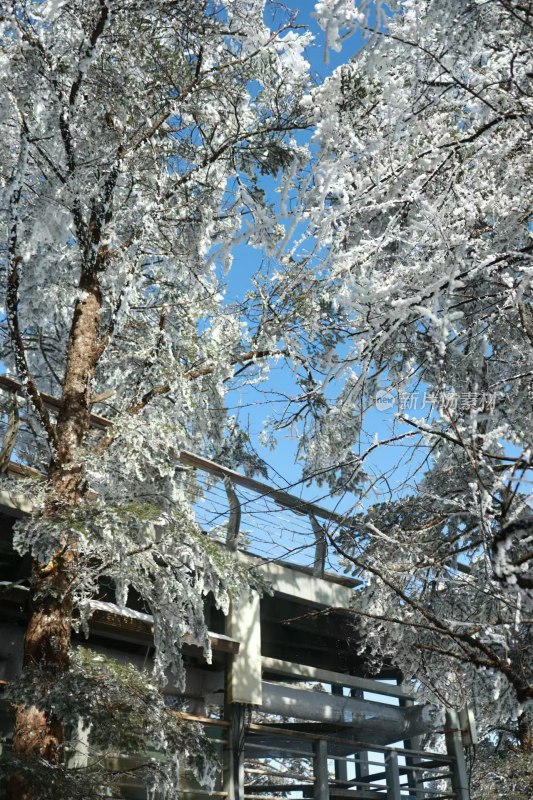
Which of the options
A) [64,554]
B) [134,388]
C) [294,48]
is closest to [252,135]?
[294,48]

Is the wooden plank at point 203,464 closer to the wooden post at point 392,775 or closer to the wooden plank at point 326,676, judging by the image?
the wooden plank at point 326,676

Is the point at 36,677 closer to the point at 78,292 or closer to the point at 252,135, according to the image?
the point at 78,292

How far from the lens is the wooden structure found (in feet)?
29.2

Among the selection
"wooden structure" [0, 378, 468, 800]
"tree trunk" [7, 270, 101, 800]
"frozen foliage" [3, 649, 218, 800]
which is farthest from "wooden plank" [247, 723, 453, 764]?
"tree trunk" [7, 270, 101, 800]

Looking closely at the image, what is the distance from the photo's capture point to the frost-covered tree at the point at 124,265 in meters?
6.12

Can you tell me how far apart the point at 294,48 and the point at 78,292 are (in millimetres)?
3273

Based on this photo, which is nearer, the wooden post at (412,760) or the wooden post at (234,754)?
the wooden post at (234,754)

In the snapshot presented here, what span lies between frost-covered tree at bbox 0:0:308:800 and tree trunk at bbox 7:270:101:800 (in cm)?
2

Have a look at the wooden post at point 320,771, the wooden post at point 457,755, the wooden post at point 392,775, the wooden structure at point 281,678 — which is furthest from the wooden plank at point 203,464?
the wooden post at point 457,755

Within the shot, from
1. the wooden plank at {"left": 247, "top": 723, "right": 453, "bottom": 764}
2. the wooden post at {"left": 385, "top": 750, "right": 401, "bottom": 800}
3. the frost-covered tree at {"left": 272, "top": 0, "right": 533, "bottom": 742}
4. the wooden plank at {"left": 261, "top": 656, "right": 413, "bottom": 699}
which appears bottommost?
the wooden post at {"left": 385, "top": 750, "right": 401, "bottom": 800}

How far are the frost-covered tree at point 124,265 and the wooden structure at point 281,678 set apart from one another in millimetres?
915

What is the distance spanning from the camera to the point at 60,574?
21.2 ft

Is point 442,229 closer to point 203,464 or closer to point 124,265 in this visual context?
point 124,265

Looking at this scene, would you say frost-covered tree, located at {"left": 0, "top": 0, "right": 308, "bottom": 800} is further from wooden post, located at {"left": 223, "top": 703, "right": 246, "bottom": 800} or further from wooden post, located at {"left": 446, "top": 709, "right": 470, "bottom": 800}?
wooden post, located at {"left": 446, "top": 709, "right": 470, "bottom": 800}
